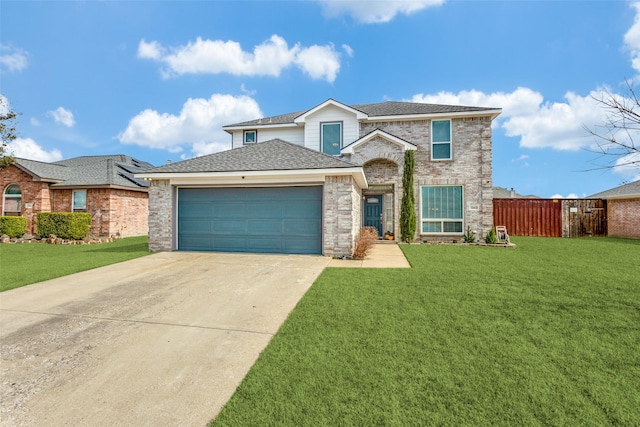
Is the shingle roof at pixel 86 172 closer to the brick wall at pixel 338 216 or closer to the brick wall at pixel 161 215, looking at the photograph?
the brick wall at pixel 161 215

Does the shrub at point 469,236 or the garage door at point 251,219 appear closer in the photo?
the garage door at point 251,219

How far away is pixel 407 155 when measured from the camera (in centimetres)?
1377

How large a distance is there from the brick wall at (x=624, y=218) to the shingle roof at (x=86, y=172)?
29316 millimetres

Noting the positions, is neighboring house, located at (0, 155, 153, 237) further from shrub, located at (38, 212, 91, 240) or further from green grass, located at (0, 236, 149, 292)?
green grass, located at (0, 236, 149, 292)

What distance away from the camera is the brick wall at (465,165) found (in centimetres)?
1367

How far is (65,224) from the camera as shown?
1528cm

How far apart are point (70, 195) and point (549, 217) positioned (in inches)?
1125

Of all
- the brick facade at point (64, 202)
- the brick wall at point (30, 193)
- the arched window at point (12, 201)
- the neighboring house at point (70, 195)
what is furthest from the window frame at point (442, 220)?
the arched window at point (12, 201)

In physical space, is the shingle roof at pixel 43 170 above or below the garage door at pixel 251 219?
above

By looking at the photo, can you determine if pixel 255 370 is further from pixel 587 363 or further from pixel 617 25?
pixel 617 25

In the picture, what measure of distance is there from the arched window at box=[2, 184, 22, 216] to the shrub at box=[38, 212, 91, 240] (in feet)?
10.9

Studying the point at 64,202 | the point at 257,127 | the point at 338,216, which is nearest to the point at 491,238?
the point at 338,216

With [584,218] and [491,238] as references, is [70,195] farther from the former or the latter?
[584,218]

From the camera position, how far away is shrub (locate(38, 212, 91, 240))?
50.0 feet
